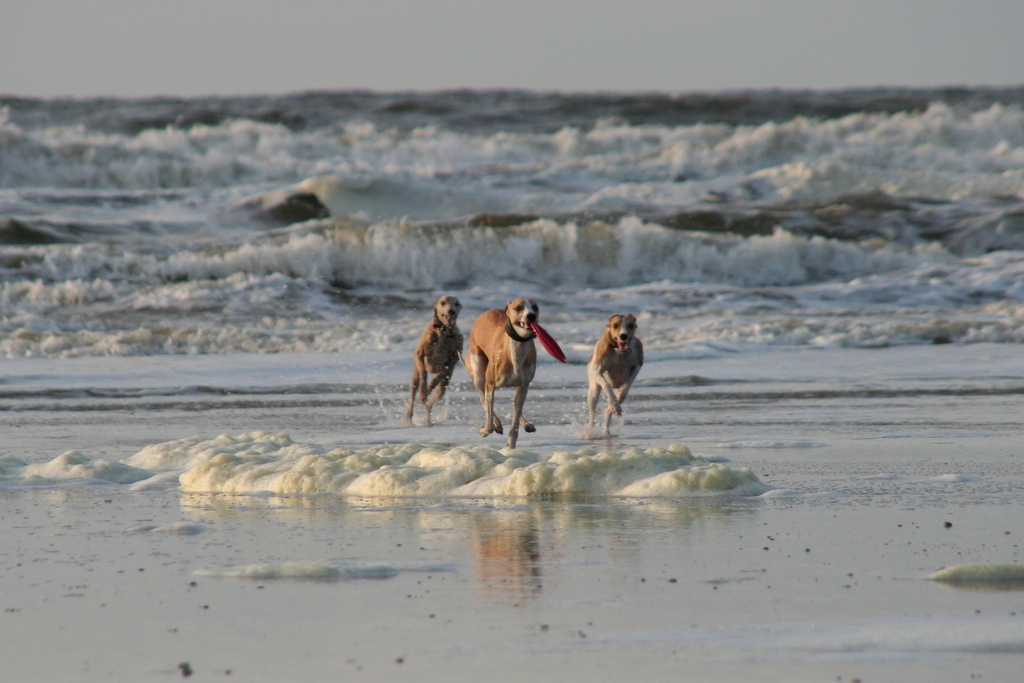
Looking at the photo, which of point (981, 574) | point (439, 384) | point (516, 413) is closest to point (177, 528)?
point (981, 574)

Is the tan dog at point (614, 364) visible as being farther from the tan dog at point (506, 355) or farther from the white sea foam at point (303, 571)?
the white sea foam at point (303, 571)

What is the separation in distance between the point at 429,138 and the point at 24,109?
1676 centimetres

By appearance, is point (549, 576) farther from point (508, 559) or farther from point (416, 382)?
point (416, 382)

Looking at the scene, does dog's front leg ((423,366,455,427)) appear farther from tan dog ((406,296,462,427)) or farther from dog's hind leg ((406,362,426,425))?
dog's hind leg ((406,362,426,425))

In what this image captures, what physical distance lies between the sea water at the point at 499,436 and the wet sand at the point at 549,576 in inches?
0.8

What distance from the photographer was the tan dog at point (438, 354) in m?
10.6

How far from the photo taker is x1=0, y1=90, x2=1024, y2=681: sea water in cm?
357

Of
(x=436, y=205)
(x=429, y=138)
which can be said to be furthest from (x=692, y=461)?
(x=429, y=138)

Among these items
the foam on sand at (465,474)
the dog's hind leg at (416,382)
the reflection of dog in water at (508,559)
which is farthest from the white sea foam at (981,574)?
the dog's hind leg at (416,382)

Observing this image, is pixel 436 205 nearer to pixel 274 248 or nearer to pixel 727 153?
pixel 274 248

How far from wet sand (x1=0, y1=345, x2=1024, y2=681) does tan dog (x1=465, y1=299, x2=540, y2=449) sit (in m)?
0.49

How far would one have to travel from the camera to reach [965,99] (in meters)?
47.2

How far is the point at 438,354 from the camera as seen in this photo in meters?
10.6

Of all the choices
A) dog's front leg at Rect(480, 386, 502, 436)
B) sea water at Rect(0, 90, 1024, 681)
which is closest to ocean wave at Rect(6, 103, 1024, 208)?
sea water at Rect(0, 90, 1024, 681)
